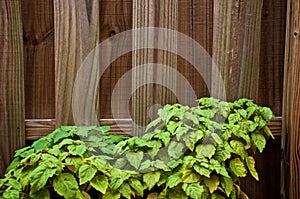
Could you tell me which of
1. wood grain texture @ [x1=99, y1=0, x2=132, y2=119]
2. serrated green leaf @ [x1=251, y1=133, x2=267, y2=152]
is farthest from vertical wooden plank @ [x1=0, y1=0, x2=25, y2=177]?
serrated green leaf @ [x1=251, y1=133, x2=267, y2=152]

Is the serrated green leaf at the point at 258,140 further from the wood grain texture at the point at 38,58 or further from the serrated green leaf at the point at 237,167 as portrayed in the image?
the wood grain texture at the point at 38,58

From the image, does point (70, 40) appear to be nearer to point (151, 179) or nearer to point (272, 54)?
point (151, 179)

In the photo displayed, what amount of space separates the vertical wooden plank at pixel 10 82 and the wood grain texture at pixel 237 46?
110cm

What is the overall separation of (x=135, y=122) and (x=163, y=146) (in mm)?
420

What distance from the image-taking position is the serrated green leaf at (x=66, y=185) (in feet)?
7.06

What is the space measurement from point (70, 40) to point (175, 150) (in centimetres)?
87

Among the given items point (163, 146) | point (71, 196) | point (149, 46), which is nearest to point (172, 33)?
point (149, 46)

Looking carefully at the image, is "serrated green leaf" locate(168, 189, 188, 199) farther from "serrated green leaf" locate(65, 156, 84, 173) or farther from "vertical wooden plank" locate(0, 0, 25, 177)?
"vertical wooden plank" locate(0, 0, 25, 177)

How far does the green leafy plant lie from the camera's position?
7.20 feet

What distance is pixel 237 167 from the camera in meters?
2.44

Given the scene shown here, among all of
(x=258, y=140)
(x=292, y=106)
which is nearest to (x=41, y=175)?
(x=258, y=140)

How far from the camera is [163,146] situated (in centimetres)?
242

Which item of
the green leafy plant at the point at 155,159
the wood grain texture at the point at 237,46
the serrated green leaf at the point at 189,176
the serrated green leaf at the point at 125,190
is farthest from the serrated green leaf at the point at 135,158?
the wood grain texture at the point at 237,46

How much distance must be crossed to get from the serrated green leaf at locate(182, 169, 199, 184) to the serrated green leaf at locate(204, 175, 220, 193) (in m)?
0.06
